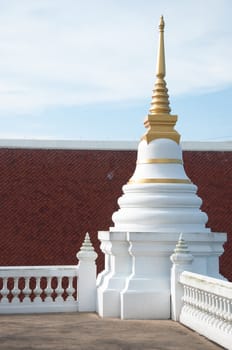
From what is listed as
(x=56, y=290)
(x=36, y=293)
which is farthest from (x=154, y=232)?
(x=36, y=293)

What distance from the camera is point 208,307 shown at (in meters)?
9.68

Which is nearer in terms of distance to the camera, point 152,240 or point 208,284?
point 208,284

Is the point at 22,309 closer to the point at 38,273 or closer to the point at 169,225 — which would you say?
the point at 38,273

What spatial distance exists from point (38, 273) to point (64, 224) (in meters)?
3.78

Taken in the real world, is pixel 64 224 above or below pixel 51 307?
above

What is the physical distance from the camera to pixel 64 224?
1639 cm

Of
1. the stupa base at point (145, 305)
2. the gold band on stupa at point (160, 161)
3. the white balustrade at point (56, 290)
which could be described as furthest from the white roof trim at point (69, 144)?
the stupa base at point (145, 305)

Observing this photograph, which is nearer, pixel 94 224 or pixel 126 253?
pixel 126 253

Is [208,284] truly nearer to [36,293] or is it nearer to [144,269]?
[144,269]

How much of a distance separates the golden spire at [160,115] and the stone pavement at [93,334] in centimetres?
352

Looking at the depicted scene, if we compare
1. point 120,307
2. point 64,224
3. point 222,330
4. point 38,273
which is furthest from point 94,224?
point 222,330

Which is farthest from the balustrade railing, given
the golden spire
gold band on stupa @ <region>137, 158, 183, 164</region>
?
the golden spire

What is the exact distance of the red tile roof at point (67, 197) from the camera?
16031 mm

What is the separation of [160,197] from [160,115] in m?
1.59
